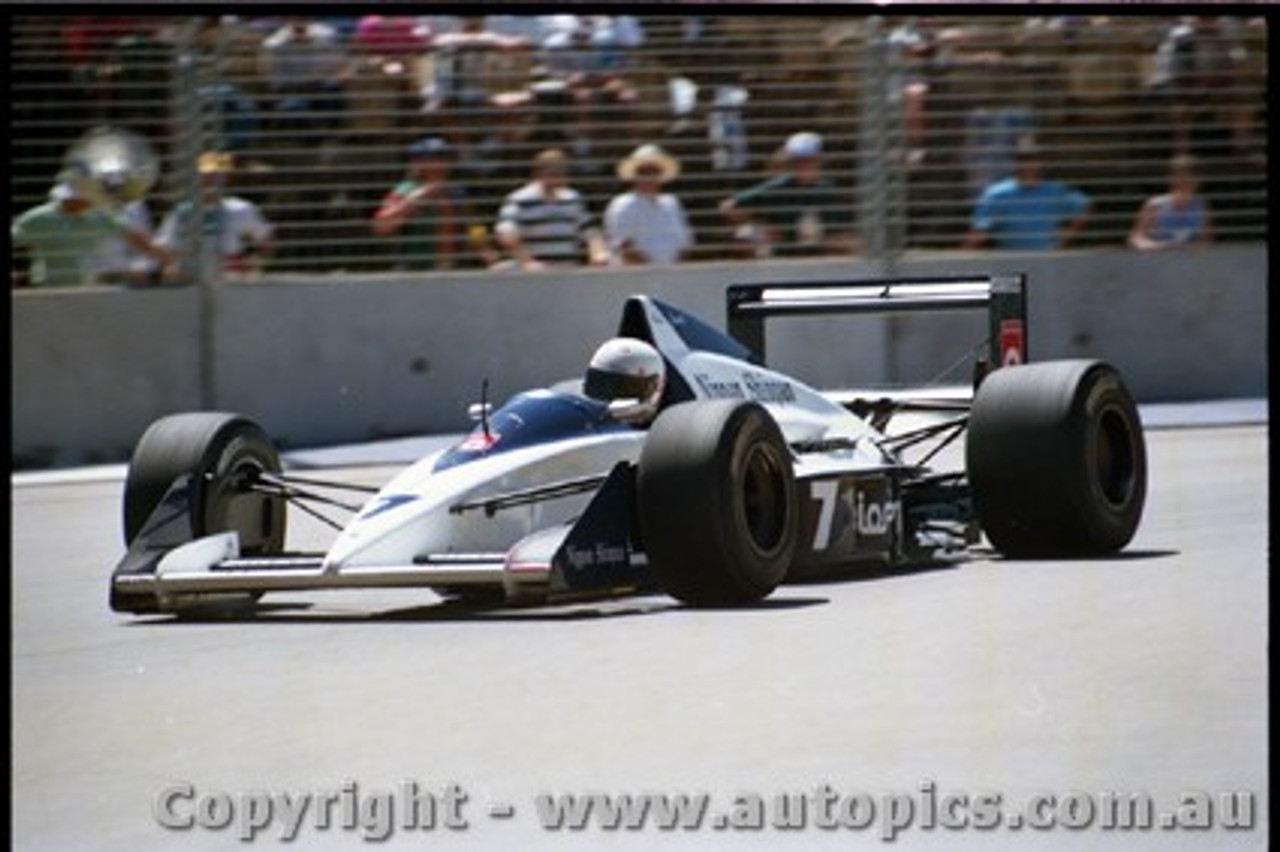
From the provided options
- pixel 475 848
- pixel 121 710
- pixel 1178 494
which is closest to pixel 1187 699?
pixel 475 848

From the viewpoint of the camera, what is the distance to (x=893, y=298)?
8242mm

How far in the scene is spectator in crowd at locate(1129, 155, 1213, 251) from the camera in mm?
7270

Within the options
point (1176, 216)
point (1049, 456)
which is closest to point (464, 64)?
point (1176, 216)

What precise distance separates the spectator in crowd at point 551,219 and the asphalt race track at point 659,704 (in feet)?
2.80

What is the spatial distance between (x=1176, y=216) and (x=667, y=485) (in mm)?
1412

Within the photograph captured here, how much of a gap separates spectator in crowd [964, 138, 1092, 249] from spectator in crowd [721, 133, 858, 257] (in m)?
0.28

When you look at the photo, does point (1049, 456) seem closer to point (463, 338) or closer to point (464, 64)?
point (463, 338)

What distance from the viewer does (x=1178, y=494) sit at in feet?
30.3

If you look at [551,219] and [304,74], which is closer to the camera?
[304,74]

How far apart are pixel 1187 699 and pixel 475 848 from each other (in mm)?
1466

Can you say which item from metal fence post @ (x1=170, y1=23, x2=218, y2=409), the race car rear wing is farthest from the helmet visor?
metal fence post @ (x1=170, y1=23, x2=218, y2=409)

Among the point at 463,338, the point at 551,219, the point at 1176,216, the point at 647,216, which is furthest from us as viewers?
the point at 647,216
